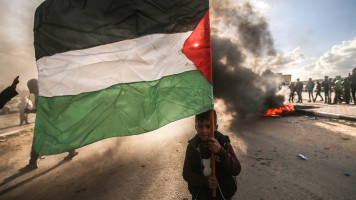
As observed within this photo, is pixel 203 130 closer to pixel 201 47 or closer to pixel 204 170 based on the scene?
pixel 204 170

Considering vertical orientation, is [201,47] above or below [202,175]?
above

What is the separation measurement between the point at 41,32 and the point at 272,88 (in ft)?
34.8

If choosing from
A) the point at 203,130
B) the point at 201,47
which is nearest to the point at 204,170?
the point at 203,130

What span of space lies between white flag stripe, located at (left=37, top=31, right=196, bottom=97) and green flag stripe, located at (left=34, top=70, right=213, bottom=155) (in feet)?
0.26

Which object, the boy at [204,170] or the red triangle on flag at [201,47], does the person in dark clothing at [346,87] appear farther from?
the boy at [204,170]

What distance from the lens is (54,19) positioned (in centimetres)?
178

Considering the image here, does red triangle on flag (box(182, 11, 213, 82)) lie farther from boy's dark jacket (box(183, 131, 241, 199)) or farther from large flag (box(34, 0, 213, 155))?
boy's dark jacket (box(183, 131, 241, 199))

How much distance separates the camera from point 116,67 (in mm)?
1929

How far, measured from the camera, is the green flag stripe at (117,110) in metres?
1.70

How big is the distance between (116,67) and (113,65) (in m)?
0.04

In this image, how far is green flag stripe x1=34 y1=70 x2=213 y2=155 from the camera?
5.57 feet

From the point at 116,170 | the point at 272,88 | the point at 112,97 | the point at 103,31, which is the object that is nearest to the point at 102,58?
the point at 103,31

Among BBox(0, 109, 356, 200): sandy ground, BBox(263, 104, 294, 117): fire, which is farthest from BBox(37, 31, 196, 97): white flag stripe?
BBox(263, 104, 294, 117): fire

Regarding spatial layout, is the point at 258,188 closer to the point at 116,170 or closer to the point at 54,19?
the point at 116,170
